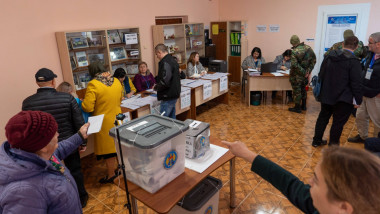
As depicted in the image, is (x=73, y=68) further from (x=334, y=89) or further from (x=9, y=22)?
(x=334, y=89)

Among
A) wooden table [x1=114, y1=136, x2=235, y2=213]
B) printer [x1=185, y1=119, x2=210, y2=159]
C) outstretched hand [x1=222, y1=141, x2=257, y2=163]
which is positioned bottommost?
wooden table [x1=114, y1=136, x2=235, y2=213]

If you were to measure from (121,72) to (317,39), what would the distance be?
512 cm

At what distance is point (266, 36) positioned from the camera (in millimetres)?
7480

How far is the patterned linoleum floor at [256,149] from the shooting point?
290cm

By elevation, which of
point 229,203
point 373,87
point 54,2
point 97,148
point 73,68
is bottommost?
point 229,203

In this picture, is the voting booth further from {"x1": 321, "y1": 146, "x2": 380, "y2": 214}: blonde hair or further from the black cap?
the black cap

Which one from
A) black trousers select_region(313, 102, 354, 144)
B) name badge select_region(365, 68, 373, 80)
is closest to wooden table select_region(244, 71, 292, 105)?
black trousers select_region(313, 102, 354, 144)

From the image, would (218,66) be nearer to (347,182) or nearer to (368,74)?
(368,74)

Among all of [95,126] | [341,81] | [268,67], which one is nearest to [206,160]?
[95,126]

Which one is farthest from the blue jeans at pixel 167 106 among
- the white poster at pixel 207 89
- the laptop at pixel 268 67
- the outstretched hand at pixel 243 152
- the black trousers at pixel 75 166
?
the laptop at pixel 268 67

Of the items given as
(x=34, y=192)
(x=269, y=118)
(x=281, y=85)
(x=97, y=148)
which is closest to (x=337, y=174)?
(x=34, y=192)

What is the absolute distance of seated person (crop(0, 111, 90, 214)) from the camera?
3.73 ft

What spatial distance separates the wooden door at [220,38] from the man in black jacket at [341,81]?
14.9 ft

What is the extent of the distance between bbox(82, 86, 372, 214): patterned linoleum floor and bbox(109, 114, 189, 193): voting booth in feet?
3.90
